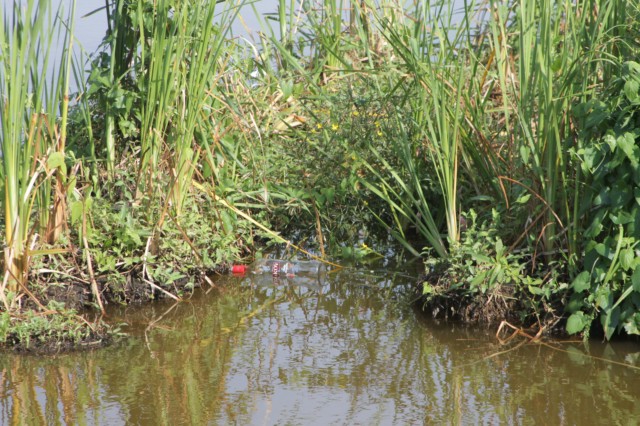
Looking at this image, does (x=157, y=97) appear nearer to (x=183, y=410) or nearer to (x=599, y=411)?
(x=183, y=410)

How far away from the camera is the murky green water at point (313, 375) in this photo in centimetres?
346

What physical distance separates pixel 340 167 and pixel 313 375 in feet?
7.18

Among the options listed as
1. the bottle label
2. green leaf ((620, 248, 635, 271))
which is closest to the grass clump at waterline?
green leaf ((620, 248, 635, 271))

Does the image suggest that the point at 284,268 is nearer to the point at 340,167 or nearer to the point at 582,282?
the point at 340,167

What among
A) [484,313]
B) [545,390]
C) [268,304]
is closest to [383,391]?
[545,390]

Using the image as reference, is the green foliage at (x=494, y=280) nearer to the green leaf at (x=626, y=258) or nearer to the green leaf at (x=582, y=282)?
the green leaf at (x=582, y=282)

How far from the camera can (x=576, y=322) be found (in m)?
4.09

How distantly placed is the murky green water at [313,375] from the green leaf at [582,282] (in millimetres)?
289

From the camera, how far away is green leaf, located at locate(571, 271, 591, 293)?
4.05m

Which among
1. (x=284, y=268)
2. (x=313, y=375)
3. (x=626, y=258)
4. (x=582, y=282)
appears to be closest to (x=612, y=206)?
(x=626, y=258)

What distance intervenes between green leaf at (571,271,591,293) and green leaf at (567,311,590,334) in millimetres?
127

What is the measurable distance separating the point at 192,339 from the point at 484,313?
142 centimetres

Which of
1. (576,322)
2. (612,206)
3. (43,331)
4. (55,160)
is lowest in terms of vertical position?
(576,322)

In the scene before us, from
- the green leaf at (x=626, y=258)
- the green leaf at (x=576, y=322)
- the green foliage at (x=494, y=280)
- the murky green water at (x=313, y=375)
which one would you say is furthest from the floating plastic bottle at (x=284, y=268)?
the green leaf at (x=626, y=258)
